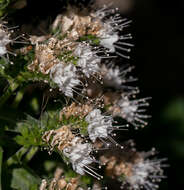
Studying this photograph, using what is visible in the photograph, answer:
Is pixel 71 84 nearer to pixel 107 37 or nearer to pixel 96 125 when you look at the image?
pixel 96 125

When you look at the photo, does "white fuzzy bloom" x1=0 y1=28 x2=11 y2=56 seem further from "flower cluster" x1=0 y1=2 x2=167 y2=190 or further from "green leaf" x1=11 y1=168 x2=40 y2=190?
"green leaf" x1=11 y1=168 x2=40 y2=190

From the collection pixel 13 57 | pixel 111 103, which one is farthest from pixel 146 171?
pixel 13 57

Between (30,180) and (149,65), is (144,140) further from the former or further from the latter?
(30,180)

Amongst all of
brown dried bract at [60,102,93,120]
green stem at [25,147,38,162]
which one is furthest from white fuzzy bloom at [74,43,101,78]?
green stem at [25,147,38,162]

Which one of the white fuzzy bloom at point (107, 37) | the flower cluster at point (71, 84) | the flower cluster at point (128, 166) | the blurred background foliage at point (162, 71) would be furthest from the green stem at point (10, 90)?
the blurred background foliage at point (162, 71)

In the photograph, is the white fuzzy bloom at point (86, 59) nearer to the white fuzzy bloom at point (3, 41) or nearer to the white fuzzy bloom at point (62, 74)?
the white fuzzy bloom at point (62, 74)

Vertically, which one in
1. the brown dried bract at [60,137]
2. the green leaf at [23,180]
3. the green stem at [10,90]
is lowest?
the green leaf at [23,180]
